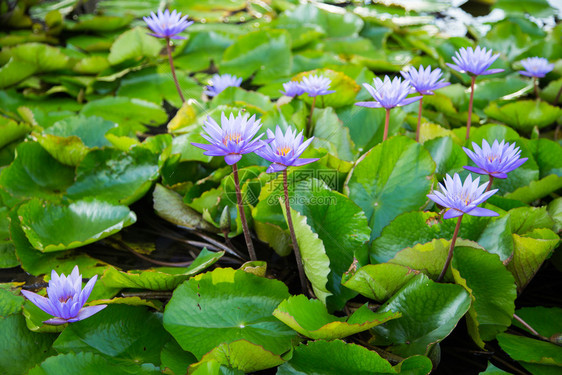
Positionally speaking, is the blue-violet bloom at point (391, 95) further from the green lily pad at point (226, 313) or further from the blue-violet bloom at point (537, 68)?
the blue-violet bloom at point (537, 68)

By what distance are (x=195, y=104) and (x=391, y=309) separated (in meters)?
1.10

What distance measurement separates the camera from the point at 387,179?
4.29ft

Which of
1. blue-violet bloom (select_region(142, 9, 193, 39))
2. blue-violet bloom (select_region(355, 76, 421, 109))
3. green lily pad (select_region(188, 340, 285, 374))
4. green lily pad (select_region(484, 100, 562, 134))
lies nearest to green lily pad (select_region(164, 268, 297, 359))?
green lily pad (select_region(188, 340, 285, 374))

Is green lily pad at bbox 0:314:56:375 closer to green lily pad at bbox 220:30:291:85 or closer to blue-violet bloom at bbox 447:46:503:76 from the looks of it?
blue-violet bloom at bbox 447:46:503:76

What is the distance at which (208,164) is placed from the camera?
1617 mm

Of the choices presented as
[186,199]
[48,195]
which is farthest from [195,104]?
[48,195]

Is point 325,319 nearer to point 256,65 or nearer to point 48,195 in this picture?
point 48,195

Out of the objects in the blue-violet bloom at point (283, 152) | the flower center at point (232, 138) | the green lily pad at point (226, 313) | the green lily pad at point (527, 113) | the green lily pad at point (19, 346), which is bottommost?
the green lily pad at point (19, 346)

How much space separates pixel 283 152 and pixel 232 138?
12 cm

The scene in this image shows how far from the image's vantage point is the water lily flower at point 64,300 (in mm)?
936

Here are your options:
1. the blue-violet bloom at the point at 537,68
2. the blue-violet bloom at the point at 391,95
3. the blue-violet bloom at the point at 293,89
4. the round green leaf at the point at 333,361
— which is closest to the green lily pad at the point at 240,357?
the round green leaf at the point at 333,361

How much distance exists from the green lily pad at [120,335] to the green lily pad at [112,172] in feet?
1.91

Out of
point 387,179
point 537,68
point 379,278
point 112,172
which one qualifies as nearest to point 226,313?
point 379,278

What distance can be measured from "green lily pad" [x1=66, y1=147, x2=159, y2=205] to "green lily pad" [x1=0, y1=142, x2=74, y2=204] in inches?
4.1
